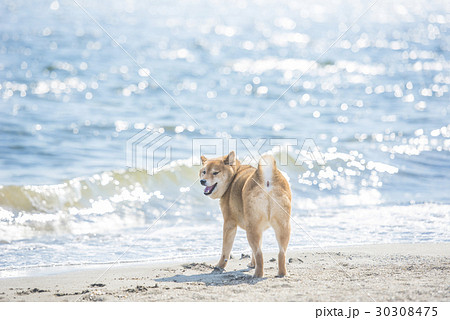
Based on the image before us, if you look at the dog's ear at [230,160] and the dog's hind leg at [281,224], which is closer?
the dog's hind leg at [281,224]

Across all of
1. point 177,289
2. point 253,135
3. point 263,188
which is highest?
point 253,135

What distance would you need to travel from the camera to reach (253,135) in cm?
1543

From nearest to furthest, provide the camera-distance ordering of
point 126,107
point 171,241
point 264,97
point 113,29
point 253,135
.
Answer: point 171,241 < point 253,135 < point 126,107 < point 264,97 < point 113,29

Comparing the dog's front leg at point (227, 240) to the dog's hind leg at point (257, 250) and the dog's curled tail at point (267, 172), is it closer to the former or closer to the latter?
the dog's hind leg at point (257, 250)

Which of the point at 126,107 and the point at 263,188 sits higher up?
the point at 126,107

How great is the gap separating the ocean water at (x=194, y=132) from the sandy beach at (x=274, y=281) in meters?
0.71

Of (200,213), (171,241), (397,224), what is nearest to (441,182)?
(397,224)

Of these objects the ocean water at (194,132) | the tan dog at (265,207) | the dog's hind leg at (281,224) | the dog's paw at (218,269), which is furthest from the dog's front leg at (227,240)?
the ocean water at (194,132)

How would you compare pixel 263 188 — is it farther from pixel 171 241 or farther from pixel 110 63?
pixel 110 63

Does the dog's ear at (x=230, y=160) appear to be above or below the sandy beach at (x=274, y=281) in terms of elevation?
above

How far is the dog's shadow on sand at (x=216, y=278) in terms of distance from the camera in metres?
6.09

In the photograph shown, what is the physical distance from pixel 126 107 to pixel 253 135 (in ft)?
14.1
